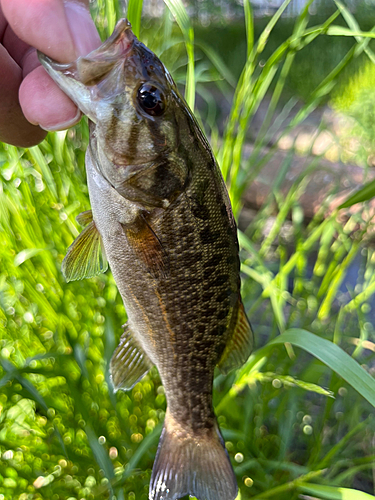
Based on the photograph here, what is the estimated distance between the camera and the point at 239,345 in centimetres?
94

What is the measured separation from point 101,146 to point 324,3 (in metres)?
4.92

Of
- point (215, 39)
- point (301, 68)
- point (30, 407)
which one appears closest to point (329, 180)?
point (301, 68)

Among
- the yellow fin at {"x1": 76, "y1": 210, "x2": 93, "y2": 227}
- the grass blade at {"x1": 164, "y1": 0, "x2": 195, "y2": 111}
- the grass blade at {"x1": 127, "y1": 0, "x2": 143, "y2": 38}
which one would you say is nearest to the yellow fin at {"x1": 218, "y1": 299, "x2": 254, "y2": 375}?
the yellow fin at {"x1": 76, "y1": 210, "x2": 93, "y2": 227}

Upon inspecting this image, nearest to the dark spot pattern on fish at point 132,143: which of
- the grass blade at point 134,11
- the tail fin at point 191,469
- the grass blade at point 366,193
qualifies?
the grass blade at point 134,11

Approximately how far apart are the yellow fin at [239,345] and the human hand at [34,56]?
554 mm

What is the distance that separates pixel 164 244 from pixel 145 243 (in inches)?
1.5

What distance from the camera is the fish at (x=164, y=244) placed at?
729mm

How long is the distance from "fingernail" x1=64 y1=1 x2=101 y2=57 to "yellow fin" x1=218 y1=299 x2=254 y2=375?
1.98ft

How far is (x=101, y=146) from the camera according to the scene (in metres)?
0.75

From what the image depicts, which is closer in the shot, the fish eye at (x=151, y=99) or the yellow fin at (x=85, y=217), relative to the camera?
the fish eye at (x=151, y=99)

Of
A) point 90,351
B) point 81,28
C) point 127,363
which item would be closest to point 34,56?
point 81,28

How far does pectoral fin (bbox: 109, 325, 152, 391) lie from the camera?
3.16ft

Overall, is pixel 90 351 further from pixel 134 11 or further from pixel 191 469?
pixel 134 11

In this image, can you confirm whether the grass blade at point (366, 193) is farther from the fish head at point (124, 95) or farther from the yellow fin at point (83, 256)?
the yellow fin at point (83, 256)
